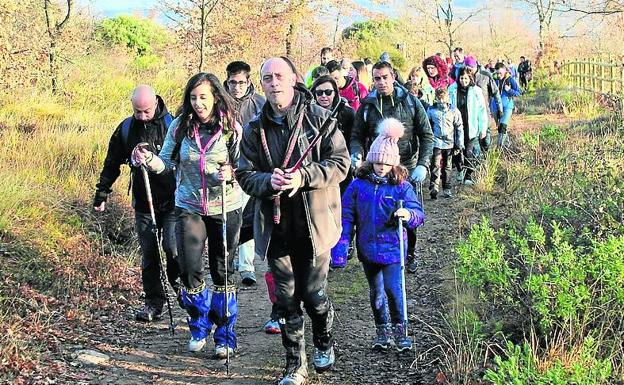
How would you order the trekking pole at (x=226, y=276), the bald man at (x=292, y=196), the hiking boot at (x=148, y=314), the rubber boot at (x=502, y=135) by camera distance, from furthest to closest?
1. the rubber boot at (x=502, y=135)
2. the hiking boot at (x=148, y=314)
3. the trekking pole at (x=226, y=276)
4. the bald man at (x=292, y=196)

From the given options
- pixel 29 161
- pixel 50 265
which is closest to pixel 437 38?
pixel 29 161

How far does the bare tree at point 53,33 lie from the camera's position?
13.3m

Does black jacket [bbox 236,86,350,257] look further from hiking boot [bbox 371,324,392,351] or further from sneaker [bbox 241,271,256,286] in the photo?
sneaker [bbox 241,271,256,286]

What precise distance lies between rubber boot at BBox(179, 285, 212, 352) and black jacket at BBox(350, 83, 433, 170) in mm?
2409

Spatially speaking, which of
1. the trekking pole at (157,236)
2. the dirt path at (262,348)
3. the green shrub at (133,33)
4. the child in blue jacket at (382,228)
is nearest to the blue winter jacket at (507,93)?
the dirt path at (262,348)

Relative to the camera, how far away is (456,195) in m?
11.2

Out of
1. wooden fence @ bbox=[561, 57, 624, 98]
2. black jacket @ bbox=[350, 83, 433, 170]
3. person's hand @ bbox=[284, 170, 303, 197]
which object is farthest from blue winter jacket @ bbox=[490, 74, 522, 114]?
person's hand @ bbox=[284, 170, 303, 197]

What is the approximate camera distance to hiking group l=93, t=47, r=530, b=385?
4.77 metres

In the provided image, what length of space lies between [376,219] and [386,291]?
22.3 inches

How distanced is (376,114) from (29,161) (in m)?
4.69

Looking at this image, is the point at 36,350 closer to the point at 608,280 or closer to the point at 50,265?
the point at 50,265

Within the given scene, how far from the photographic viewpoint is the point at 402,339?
217 inches

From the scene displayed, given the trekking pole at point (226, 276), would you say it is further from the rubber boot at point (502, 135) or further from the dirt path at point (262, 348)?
the rubber boot at point (502, 135)

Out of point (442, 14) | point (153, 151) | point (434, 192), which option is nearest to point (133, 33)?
point (442, 14)
